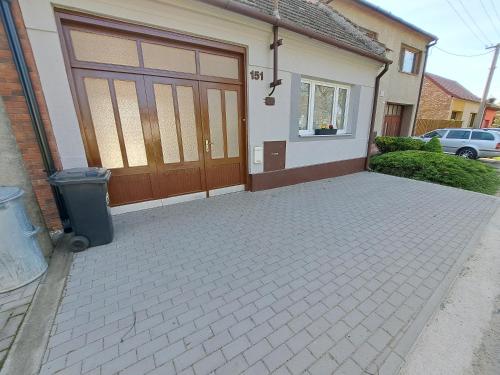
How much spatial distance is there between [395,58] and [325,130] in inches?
331

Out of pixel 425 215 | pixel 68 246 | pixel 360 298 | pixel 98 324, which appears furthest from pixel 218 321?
pixel 425 215

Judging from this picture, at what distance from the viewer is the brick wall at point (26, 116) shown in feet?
8.70

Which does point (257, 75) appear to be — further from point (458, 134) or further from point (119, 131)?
point (458, 134)

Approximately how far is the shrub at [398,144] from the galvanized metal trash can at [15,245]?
1110cm

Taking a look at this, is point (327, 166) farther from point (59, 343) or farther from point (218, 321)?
point (59, 343)

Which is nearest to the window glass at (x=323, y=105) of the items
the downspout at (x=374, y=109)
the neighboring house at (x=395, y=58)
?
the downspout at (x=374, y=109)

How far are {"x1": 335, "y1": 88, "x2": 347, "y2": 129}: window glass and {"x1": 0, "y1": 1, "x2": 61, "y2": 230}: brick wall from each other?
6956 millimetres

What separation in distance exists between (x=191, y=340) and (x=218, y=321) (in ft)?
0.85

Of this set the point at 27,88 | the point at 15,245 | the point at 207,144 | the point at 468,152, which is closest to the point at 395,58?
the point at 468,152

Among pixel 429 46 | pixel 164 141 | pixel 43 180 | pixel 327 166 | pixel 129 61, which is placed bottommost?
pixel 327 166

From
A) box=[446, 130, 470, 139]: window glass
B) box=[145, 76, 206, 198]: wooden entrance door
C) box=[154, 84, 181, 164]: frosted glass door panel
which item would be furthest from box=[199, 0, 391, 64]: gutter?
box=[446, 130, 470, 139]: window glass

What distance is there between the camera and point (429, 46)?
12133 millimetres

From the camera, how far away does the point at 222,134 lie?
191 inches

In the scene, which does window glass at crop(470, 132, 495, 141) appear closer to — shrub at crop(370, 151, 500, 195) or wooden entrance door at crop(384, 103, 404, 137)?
wooden entrance door at crop(384, 103, 404, 137)
